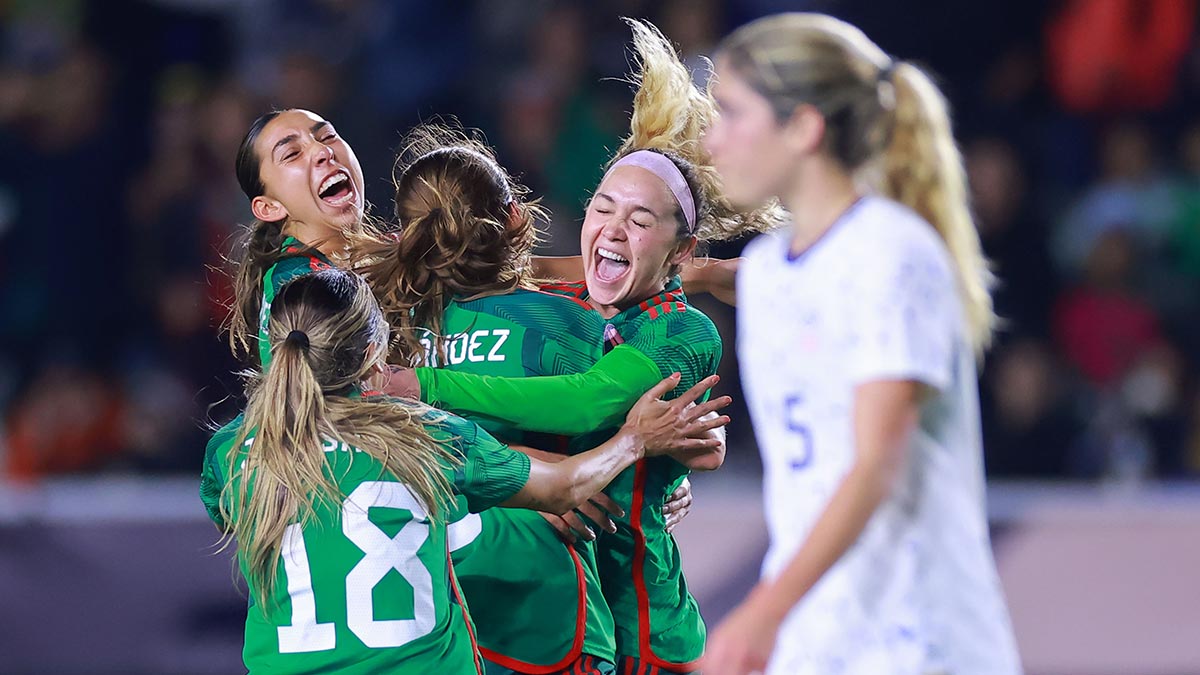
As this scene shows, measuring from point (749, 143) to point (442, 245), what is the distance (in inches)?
47.8

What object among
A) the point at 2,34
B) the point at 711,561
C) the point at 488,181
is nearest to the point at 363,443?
the point at 488,181

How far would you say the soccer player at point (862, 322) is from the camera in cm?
221

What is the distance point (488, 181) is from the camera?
3480mm

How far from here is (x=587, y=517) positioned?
11.0 feet

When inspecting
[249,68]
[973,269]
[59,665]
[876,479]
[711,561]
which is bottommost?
[59,665]

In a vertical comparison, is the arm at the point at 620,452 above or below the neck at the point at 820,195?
below

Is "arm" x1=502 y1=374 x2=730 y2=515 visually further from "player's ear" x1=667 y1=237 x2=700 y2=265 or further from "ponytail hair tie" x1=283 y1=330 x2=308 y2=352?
"ponytail hair tie" x1=283 y1=330 x2=308 y2=352

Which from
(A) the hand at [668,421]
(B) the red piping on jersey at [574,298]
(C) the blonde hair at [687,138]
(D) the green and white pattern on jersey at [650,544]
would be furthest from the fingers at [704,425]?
(C) the blonde hair at [687,138]

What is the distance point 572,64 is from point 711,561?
3.23 metres

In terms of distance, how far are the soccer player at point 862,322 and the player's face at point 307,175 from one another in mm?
1554

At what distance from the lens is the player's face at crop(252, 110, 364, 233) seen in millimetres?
3662

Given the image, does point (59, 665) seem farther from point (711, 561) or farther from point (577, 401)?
point (577, 401)

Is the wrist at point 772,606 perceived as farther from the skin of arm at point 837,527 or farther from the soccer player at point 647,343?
the soccer player at point 647,343

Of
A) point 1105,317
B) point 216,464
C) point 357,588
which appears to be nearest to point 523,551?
point 357,588
